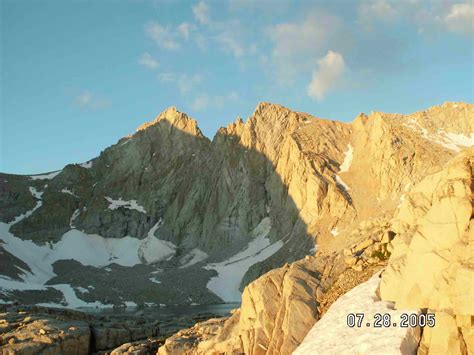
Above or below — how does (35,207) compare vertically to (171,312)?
above

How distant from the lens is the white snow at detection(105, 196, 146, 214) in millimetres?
167738

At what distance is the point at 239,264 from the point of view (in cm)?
12638

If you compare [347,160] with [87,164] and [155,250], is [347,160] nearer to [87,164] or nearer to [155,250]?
[155,250]

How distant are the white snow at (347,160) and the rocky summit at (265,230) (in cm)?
85

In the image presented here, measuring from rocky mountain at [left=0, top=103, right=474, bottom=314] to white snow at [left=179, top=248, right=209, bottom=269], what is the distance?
0.59 metres

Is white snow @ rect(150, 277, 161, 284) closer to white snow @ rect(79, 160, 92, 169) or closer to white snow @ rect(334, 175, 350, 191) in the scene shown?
white snow @ rect(334, 175, 350, 191)

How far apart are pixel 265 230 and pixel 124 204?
182 ft

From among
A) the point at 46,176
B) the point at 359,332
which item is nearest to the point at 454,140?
the point at 359,332

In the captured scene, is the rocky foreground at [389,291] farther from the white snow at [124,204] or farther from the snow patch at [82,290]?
the white snow at [124,204]

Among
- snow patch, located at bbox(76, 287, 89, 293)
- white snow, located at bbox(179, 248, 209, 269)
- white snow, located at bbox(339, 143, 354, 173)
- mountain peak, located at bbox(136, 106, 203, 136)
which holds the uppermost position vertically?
mountain peak, located at bbox(136, 106, 203, 136)

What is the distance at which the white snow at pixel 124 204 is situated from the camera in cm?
16774

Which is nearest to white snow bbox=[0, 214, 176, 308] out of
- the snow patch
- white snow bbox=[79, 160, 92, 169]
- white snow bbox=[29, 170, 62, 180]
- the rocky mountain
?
the rocky mountain

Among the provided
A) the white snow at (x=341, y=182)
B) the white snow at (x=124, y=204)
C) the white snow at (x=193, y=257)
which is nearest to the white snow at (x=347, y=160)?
the white snow at (x=341, y=182)

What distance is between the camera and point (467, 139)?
12594cm
